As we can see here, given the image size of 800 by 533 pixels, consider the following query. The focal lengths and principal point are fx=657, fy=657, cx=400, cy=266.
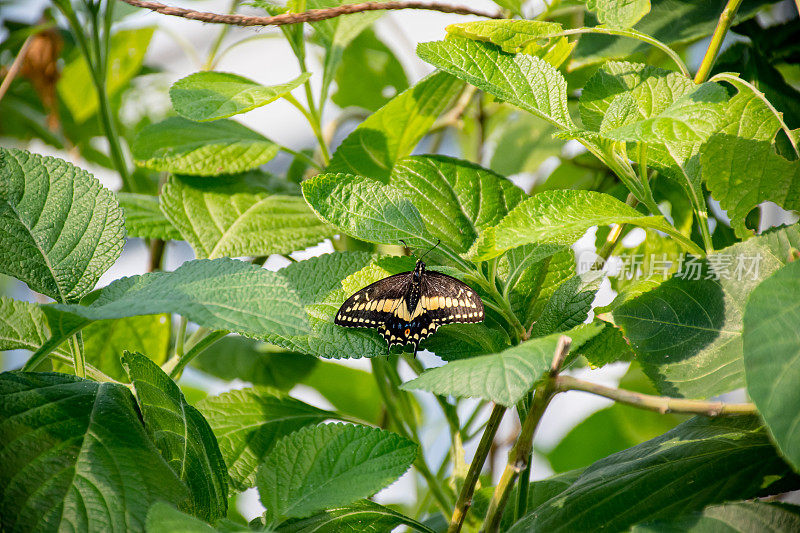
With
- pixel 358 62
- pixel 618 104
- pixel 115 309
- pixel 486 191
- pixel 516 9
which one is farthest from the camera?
pixel 358 62

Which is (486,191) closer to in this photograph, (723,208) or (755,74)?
(723,208)

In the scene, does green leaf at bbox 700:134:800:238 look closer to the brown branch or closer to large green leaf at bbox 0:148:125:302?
the brown branch

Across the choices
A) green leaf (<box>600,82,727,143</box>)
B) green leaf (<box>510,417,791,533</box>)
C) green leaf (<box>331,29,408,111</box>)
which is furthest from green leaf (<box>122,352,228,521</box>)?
green leaf (<box>331,29,408,111</box>)

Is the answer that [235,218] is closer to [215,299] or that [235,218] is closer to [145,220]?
[145,220]

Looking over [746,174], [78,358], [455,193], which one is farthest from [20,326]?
[746,174]

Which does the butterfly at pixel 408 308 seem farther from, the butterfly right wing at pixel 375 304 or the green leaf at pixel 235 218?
the green leaf at pixel 235 218

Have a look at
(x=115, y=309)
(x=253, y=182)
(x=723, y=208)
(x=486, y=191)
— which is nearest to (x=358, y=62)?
(x=253, y=182)

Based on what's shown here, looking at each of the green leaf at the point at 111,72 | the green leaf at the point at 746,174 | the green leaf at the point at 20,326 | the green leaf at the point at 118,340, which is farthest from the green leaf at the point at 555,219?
the green leaf at the point at 111,72
